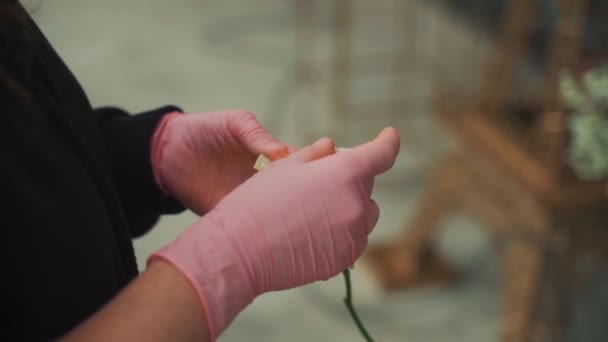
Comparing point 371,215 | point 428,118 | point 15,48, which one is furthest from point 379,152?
point 428,118

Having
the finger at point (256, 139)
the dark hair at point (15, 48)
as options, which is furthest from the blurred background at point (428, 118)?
the finger at point (256, 139)

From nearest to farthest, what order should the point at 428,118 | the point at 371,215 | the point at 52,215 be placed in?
1. the point at 52,215
2. the point at 371,215
3. the point at 428,118

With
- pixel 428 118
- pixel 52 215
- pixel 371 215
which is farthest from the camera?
pixel 428 118

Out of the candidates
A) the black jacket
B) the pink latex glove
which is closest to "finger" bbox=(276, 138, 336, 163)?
the pink latex glove

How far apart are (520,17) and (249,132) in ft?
2.39

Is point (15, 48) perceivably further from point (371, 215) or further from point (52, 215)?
point (371, 215)

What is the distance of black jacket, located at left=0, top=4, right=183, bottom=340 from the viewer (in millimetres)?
442

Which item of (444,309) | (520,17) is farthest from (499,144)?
(444,309)

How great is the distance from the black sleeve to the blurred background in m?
0.14

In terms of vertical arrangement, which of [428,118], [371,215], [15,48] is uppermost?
[15,48]

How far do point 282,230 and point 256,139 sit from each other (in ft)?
0.37

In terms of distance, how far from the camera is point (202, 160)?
0.67 metres

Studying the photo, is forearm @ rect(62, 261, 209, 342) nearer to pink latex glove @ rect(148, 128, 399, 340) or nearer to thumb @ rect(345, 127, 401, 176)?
pink latex glove @ rect(148, 128, 399, 340)

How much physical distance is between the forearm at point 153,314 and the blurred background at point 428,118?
0.22m
